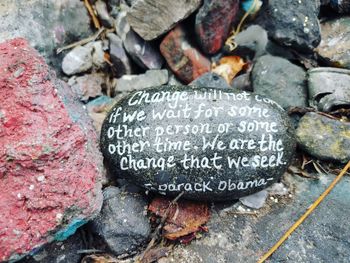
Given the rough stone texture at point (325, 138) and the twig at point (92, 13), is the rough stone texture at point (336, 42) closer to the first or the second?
the rough stone texture at point (325, 138)

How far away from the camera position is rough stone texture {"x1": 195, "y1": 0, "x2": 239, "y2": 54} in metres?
2.86

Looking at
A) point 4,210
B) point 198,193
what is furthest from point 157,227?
point 4,210

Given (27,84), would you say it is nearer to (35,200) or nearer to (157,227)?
(35,200)

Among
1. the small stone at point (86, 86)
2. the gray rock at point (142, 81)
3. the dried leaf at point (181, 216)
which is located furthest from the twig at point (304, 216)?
the small stone at point (86, 86)

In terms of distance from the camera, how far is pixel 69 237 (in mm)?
2291

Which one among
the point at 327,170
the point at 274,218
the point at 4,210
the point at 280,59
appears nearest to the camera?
the point at 4,210

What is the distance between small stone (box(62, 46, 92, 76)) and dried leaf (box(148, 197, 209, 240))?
1.21 m

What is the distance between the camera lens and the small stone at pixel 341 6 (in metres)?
2.93

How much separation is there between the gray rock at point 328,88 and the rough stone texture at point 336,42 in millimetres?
120

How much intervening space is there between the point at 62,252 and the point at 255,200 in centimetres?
115

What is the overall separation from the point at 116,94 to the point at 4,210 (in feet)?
4.23

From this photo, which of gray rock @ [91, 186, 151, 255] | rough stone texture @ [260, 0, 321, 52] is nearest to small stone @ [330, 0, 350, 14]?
rough stone texture @ [260, 0, 321, 52]

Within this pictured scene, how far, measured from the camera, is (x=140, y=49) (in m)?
3.04

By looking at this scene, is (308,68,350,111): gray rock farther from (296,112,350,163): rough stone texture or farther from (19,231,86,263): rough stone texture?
(19,231,86,263): rough stone texture
